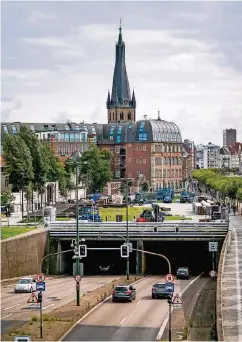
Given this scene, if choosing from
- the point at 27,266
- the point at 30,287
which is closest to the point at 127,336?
the point at 30,287

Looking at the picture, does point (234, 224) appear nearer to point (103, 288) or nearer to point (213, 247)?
point (213, 247)

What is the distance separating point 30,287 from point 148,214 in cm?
5466

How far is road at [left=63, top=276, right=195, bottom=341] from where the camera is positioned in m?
47.9

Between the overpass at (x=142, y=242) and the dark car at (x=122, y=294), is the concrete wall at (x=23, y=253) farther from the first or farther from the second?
the dark car at (x=122, y=294)

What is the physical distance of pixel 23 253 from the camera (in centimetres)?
8538

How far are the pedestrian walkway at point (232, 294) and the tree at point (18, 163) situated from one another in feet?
118

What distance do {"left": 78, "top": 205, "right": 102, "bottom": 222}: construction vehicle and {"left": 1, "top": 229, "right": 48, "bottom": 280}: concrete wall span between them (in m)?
26.4

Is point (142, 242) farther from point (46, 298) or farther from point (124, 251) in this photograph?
point (46, 298)

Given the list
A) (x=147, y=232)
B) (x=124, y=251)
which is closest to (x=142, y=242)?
(x=147, y=232)

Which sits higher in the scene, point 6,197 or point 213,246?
point 6,197

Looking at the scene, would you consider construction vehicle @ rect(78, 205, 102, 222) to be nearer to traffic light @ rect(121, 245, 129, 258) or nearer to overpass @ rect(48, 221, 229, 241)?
overpass @ rect(48, 221, 229, 241)

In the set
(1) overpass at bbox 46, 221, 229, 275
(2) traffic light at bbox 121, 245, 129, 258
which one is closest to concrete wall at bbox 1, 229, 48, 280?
(1) overpass at bbox 46, 221, 229, 275

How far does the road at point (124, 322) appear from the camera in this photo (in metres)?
47.9

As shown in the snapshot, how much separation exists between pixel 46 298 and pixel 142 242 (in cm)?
3053
